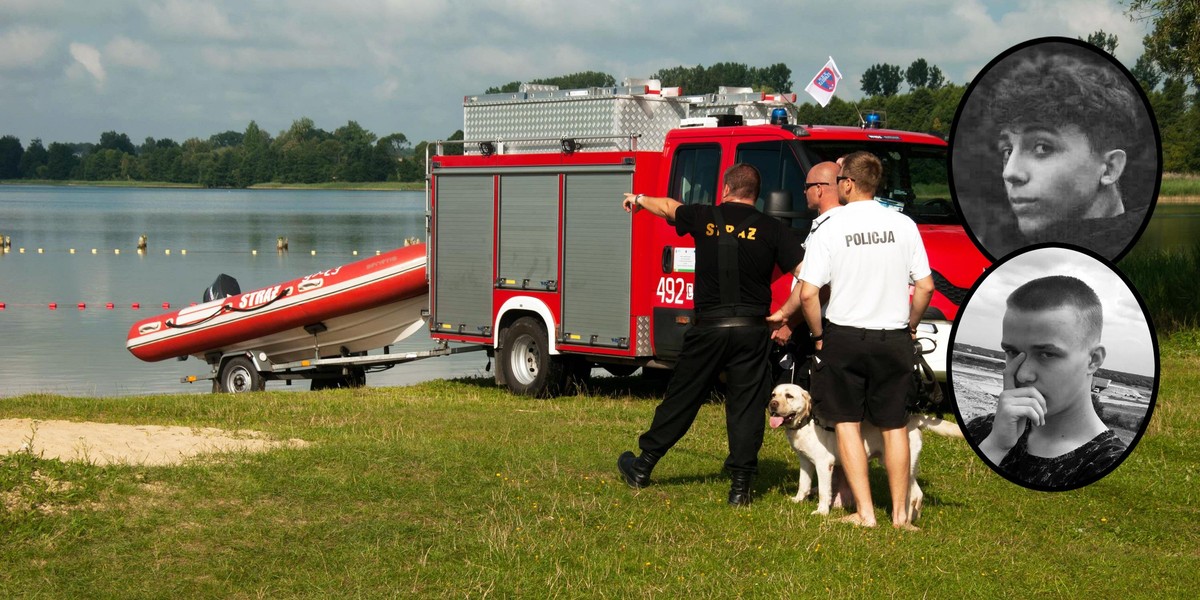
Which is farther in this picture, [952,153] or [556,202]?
[556,202]

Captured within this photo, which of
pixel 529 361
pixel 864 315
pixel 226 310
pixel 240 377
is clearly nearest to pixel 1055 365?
pixel 864 315

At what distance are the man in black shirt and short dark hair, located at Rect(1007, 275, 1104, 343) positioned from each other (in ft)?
13.6

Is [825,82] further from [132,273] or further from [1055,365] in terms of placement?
[132,273]

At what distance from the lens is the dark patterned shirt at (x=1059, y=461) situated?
3.44 m

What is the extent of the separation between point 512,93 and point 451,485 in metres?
7.64

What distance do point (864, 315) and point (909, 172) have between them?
5.57m

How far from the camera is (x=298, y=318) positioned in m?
16.9

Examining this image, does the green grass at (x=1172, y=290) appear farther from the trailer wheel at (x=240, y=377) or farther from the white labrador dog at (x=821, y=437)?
the white labrador dog at (x=821, y=437)

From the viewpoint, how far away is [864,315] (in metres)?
6.83

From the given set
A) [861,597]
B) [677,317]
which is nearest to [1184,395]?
[677,317]

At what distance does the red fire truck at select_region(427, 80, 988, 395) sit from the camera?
1196 cm

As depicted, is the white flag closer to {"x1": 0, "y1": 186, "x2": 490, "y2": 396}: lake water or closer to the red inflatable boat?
the red inflatable boat

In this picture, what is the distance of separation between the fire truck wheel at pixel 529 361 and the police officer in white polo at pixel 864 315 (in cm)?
725

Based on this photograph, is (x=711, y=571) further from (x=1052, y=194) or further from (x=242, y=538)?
(x=1052, y=194)
